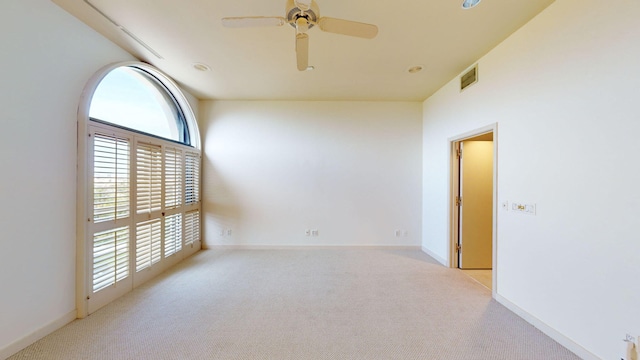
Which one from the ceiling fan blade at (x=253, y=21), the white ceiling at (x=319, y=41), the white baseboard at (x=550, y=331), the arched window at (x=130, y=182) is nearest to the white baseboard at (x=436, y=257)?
the white baseboard at (x=550, y=331)

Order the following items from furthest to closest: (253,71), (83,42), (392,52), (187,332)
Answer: (253,71) < (392,52) < (83,42) < (187,332)

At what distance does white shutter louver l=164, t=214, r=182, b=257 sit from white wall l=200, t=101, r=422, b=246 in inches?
26.7

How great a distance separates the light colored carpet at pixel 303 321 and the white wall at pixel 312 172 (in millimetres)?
1089

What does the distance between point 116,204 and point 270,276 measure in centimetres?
205

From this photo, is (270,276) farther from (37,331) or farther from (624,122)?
(624,122)

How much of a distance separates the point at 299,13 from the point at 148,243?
332cm

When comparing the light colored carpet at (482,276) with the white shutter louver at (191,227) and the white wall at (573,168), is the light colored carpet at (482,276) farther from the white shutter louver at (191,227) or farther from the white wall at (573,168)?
the white shutter louver at (191,227)

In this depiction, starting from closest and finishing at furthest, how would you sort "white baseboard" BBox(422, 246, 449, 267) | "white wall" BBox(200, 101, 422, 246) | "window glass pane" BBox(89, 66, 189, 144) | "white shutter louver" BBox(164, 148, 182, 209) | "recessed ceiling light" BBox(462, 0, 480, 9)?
"recessed ceiling light" BBox(462, 0, 480, 9)
"window glass pane" BBox(89, 66, 189, 144)
"white shutter louver" BBox(164, 148, 182, 209)
"white baseboard" BBox(422, 246, 449, 267)
"white wall" BBox(200, 101, 422, 246)

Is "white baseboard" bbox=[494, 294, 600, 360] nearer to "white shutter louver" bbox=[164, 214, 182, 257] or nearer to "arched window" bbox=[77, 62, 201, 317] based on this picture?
"arched window" bbox=[77, 62, 201, 317]

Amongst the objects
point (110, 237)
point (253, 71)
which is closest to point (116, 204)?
point (110, 237)

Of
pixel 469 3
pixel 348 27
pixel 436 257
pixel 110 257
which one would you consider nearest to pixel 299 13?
pixel 348 27

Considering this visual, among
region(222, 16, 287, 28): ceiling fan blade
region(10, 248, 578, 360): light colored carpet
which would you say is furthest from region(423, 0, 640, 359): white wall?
region(222, 16, 287, 28): ceiling fan blade

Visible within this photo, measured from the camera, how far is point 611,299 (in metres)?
1.59

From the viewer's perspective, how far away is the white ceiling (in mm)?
2014
